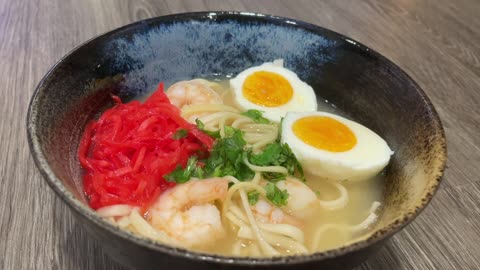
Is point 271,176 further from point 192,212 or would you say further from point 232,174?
point 192,212

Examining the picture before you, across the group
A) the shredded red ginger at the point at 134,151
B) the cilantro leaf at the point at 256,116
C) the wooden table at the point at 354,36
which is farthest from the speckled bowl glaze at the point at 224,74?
the cilantro leaf at the point at 256,116

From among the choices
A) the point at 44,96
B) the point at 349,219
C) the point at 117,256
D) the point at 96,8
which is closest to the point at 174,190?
the point at 117,256

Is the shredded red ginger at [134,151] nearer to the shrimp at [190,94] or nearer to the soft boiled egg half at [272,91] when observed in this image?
the shrimp at [190,94]

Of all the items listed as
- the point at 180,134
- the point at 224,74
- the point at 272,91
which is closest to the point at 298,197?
the point at 180,134

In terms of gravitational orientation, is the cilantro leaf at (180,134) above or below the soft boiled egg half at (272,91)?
below

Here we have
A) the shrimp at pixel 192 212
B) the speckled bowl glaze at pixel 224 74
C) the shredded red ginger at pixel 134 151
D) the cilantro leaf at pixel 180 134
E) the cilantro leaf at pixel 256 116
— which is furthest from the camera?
the cilantro leaf at pixel 256 116

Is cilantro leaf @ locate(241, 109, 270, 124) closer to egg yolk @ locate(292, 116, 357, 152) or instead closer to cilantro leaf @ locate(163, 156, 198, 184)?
egg yolk @ locate(292, 116, 357, 152)

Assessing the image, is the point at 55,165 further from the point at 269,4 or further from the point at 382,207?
the point at 269,4

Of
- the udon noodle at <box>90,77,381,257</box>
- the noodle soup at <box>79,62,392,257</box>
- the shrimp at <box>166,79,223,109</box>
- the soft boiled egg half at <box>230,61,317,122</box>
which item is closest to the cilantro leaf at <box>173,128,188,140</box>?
the noodle soup at <box>79,62,392,257</box>
